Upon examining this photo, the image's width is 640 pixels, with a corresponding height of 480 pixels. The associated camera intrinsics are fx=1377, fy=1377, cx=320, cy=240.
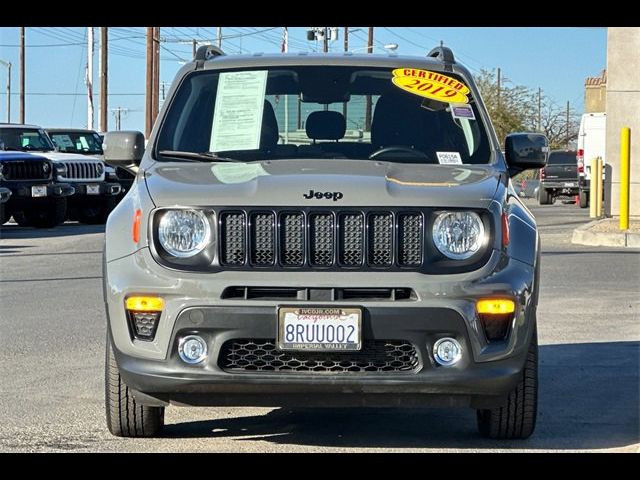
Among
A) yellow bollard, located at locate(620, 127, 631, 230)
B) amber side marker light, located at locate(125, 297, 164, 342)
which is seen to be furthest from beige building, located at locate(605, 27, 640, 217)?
amber side marker light, located at locate(125, 297, 164, 342)

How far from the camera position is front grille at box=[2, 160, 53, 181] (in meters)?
24.7

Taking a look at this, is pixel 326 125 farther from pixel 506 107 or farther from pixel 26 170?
pixel 506 107

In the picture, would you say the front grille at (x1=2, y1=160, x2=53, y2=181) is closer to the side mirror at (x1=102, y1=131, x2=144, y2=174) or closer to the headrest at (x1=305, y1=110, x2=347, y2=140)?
the side mirror at (x1=102, y1=131, x2=144, y2=174)

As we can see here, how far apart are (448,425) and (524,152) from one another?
153cm

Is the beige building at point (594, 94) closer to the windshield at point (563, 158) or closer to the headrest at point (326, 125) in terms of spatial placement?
the windshield at point (563, 158)

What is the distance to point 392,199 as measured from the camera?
5.98 meters

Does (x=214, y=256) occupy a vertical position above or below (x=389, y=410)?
above

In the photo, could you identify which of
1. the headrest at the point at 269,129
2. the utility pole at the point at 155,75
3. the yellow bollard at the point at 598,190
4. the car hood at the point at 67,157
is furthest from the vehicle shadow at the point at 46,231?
the utility pole at the point at 155,75

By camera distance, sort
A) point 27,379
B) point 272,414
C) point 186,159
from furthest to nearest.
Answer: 1. point 27,379
2. point 272,414
3. point 186,159

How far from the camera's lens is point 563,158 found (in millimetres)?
43469

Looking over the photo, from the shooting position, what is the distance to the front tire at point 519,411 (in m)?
6.30

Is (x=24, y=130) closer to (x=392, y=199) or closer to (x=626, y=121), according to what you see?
(x=626, y=121)

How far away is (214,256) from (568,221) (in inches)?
915
